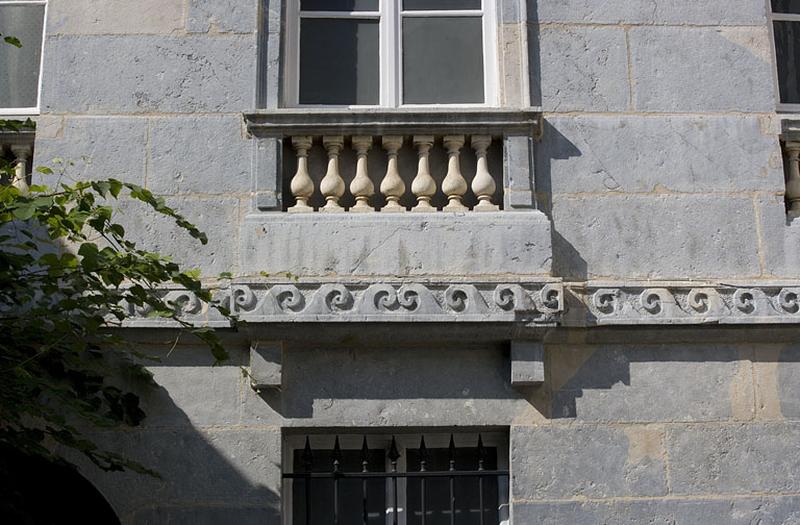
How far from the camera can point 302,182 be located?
6926 millimetres

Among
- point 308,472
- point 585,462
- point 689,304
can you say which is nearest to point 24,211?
point 308,472

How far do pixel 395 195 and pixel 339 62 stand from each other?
1.04m

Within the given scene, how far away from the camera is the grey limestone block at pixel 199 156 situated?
23.0 ft

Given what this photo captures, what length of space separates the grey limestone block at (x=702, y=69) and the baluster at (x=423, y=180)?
4.21 feet

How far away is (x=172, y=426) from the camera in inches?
262

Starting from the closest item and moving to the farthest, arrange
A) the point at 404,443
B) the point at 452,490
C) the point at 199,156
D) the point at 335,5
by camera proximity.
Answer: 1. the point at 452,490
2. the point at 404,443
3. the point at 199,156
4. the point at 335,5

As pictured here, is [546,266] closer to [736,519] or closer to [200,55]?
[736,519]

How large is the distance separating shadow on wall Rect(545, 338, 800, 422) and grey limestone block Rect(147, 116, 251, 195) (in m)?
2.09

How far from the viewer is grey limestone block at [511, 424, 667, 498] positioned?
6.56m

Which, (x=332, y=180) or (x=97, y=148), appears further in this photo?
(x=97, y=148)

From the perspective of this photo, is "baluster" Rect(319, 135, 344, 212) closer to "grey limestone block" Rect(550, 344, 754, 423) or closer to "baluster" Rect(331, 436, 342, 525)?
"baluster" Rect(331, 436, 342, 525)

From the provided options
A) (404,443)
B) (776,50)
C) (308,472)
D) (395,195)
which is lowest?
(308,472)

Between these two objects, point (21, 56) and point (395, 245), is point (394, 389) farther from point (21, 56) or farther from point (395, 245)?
point (21, 56)

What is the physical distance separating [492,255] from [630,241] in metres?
0.82
